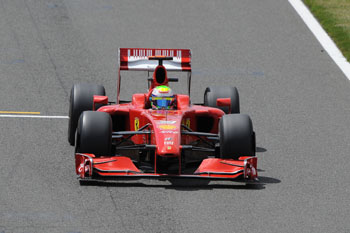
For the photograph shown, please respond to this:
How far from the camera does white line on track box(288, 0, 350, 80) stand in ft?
70.7

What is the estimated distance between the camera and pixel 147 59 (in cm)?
1620

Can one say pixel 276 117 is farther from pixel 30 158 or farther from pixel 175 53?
pixel 30 158

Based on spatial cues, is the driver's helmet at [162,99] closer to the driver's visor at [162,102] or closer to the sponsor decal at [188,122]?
the driver's visor at [162,102]

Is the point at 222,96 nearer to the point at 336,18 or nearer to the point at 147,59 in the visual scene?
the point at 147,59

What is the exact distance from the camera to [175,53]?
53.2 ft

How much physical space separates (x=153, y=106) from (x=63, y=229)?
3.70 metres

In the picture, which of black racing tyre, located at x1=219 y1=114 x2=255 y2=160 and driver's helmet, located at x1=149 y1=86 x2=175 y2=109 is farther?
driver's helmet, located at x1=149 y1=86 x2=175 y2=109

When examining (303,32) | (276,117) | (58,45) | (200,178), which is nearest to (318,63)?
(303,32)

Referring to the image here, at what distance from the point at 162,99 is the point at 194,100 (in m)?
4.05

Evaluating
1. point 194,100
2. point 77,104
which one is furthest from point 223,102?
point 194,100

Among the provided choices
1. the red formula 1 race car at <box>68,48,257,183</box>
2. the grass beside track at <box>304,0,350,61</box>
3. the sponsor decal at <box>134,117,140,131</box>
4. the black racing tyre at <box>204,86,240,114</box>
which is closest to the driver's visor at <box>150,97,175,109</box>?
the red formula 1 race car at <box>68,48,257,183</box>

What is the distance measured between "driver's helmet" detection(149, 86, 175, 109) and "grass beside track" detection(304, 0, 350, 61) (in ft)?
25.8

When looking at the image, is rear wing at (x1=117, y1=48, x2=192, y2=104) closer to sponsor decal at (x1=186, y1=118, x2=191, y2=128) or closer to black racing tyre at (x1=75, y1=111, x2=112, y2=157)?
sponsor decal at (x1=186, y1=118, x2=191, y2=128)

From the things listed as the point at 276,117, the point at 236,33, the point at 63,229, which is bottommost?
the point at 63,229
